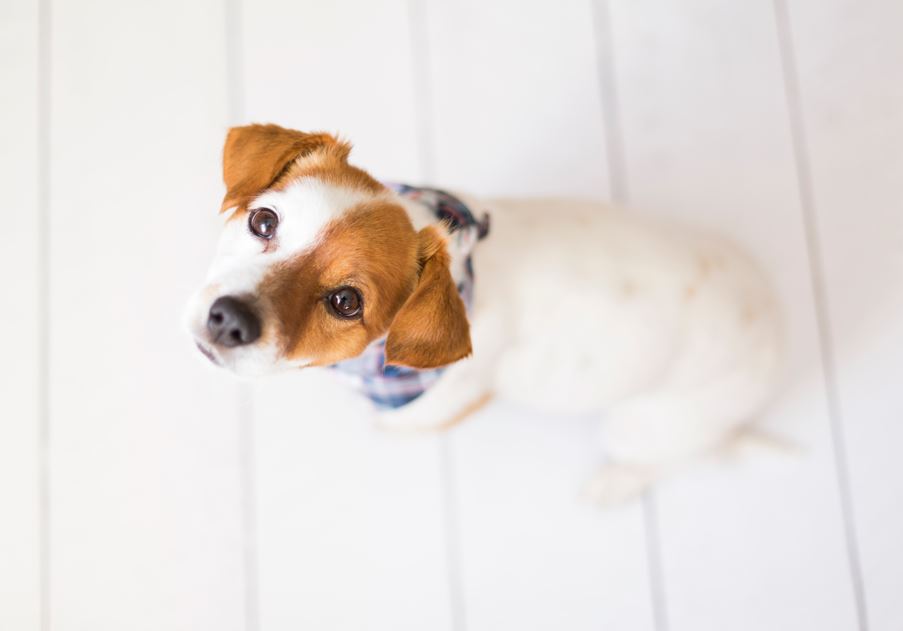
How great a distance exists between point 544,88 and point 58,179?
1.54 metres

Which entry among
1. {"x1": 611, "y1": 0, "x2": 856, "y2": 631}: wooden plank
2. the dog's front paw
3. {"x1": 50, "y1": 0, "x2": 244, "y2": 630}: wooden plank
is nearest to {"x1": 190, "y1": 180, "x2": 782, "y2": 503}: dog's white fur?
the dog's front paw

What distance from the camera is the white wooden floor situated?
82.3 inches

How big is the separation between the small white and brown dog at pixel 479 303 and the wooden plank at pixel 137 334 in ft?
2.28

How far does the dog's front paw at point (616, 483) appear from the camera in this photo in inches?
80.7

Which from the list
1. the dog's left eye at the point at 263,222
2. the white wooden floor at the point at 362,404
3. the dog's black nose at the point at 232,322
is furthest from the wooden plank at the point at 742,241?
the dog's black nose at the point at 232,322

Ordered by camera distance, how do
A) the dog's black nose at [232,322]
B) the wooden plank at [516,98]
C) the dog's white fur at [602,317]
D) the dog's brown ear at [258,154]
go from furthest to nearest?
the wooden plank at [516,98] < the dog's white fur at [602,317] < the dog's brown ear at [258,154] < the dog's black nose at [232,322]

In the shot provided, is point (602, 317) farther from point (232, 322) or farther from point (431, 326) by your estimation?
point (232, 322)

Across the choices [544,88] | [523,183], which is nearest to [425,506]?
[523,183]

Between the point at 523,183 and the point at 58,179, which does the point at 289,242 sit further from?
the point at 58,179

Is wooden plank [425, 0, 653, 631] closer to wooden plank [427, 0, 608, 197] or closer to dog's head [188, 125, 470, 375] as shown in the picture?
wooden plank [427, 0, 608, 197]

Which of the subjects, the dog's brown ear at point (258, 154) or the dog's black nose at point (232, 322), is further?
the dog's brown ear at point (258, 154)

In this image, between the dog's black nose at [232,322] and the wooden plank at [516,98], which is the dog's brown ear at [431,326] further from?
the wooden plank at [516,98]

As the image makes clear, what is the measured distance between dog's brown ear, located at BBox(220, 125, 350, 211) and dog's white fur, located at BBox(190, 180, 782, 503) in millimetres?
43

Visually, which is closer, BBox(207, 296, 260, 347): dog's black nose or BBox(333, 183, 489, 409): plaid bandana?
BBox(207, 296, 260, 347): dog's black nose
